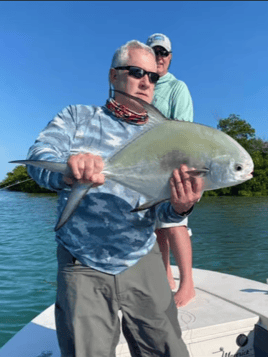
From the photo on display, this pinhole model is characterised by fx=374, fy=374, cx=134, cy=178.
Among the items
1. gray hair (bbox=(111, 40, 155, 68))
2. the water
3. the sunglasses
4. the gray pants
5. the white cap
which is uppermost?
the white cap

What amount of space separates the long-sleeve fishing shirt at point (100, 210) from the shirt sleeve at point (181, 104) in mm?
1199

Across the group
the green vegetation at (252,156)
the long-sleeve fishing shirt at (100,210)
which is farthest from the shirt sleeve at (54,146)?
the green vegetation at (252,156)

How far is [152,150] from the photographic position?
4.79 ft

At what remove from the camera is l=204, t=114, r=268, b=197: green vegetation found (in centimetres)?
4291

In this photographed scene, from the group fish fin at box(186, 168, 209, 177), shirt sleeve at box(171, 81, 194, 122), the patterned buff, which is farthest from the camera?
shirt sleeve at box(171, 81, 194, 122)

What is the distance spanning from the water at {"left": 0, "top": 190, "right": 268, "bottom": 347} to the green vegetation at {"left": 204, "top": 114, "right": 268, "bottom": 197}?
Result: 17016 millimetres

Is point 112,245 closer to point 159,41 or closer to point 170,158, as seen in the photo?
point 170,158

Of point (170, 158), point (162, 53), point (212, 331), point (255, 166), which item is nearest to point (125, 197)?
point (170, 158)

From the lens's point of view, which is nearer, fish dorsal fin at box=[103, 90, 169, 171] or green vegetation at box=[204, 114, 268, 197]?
fish dorsal fin at box=[103, 90, 169, 171]

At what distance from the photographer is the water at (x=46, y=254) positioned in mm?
7383

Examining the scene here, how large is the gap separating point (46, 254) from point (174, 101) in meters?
11.6

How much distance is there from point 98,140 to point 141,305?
29.4 inches

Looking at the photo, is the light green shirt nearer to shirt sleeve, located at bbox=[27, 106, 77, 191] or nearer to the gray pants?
shirt sleeve, located at bbox=[27, 106, 77, 191]

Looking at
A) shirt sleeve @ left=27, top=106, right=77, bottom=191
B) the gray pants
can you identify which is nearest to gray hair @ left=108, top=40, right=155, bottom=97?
shirt sleeve @ left=27, top=106, right=77, bottom=191
